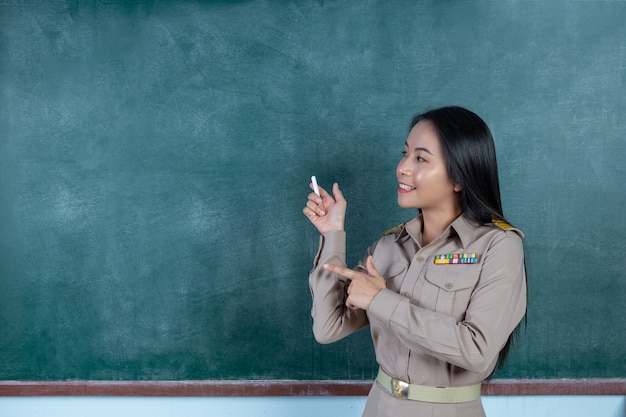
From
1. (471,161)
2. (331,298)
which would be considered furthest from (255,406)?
(471,161)

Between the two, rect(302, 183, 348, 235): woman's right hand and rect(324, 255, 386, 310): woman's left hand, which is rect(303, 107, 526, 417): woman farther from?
rect(302, 183, 348, 235): woman's right hand

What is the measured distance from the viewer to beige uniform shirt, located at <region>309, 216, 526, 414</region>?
121 cm

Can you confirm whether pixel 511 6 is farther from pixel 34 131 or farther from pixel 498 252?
pixel 34 131

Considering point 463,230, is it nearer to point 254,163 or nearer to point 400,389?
point 400,389

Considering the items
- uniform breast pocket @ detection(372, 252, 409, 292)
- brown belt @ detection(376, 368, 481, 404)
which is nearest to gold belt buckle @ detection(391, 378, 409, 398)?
brown belt @ detection(376, 368, 481, 404)

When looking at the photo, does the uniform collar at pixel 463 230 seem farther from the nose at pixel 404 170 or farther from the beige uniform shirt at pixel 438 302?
the nose at pixel 404 170

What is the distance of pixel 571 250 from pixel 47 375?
6.61ft

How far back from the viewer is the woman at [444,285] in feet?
4.02

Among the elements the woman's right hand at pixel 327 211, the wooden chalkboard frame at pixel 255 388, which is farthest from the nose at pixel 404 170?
the wooden chalkboard frame at pixel 255 388

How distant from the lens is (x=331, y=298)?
4.83ft

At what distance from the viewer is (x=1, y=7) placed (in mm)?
2143

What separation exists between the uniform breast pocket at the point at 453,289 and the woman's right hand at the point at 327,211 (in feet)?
1.08

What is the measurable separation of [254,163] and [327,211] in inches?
24.8

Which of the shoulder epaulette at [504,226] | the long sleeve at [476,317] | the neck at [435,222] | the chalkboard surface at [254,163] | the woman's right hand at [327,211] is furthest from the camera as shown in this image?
the chalkboard surface at [254,163]
